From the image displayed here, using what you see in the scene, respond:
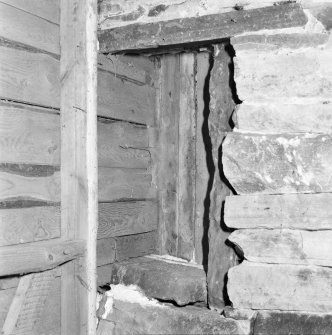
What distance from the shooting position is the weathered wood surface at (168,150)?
2.94m

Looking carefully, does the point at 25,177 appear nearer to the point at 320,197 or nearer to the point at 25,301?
the point at 25,301

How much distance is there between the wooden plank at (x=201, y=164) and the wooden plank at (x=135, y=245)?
25 centimetres

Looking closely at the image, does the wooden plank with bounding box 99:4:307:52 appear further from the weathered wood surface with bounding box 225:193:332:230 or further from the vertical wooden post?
the weathered wood surface with bounding box 225:193:332:230

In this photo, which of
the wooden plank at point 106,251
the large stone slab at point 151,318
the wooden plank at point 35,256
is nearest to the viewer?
the wooden plank at point 35,256

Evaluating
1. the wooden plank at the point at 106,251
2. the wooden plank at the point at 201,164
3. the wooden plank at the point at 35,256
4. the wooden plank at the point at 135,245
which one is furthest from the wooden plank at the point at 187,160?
the wooden plank at the point at 35,256

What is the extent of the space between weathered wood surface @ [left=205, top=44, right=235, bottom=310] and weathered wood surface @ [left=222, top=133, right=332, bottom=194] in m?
0.11

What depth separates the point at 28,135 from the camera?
223 centimetres

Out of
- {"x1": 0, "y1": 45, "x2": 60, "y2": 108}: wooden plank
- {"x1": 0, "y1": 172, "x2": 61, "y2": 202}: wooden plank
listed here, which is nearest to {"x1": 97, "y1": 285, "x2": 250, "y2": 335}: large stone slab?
{"x1": 0, "y1": 172, "x2": 61, "y2": 202}: wooden plank

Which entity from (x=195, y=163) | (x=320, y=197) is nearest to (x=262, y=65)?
(x=320, y=197)

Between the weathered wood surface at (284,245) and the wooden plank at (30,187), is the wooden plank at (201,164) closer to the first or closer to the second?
the weathered wood surface at (284,245)

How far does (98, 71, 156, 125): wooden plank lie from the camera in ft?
8.48

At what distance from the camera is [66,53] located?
2438 mm

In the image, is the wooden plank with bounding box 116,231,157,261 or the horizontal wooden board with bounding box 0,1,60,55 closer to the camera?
the horizontal wooden board with bounding box 0,1,60,55

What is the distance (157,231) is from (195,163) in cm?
42
